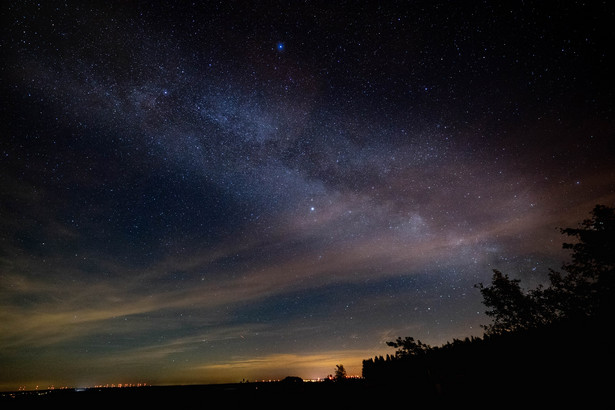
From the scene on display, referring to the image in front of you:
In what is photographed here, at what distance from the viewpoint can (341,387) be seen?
1206 centimetres

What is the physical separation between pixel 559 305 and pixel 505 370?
15.8 m

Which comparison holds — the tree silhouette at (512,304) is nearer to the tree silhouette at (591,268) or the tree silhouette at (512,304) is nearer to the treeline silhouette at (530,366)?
the tree silhouette at (591,268)

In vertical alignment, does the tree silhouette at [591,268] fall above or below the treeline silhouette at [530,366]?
above

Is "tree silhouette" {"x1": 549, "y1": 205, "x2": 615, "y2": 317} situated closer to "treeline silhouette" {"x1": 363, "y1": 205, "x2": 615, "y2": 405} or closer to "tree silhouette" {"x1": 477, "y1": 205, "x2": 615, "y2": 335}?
"tree silhouette" {"x1": 477, "y1": 205, "x2": 615, "y2": 335}

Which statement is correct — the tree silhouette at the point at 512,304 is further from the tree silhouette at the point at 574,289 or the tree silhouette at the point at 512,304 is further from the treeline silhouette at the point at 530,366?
the treeline silhouette at the point at 530,366

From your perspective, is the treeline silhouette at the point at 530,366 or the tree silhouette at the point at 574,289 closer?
the treeline silhouette at the point at 530,366

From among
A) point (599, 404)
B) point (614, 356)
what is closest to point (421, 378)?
point (599, 404)

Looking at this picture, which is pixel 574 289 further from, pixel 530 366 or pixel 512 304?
pixel 530 366

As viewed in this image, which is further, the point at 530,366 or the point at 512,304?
the point at 512,304

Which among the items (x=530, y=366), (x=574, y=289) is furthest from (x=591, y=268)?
(x=530, y=366)

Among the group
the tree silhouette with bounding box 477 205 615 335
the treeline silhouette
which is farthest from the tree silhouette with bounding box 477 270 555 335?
Answer: the treeline silhouette

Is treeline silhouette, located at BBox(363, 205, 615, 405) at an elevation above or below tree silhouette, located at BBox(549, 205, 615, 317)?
below

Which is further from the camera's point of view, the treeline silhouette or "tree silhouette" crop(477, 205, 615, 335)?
"tree silhouette" crop(477, 205, 615, 335)

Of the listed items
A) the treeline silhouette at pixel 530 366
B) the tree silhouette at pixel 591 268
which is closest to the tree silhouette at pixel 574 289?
the tree silhouette at pixel 591 268
